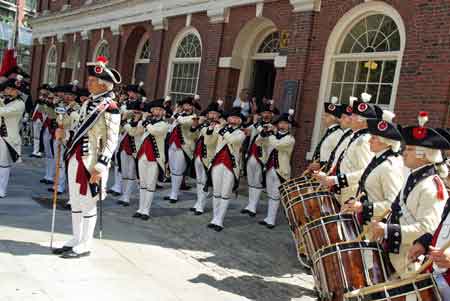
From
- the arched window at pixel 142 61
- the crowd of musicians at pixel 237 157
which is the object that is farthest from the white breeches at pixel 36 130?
the arched window at pixel 142 61

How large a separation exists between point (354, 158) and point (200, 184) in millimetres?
4244

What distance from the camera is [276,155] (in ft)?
27.2

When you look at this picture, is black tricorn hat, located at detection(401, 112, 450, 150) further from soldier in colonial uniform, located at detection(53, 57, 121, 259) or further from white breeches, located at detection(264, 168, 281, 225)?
white breeches, located at detection(264, 168, 281, 225)

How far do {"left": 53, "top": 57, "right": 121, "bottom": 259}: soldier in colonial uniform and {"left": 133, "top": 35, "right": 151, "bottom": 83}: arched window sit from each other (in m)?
11.9

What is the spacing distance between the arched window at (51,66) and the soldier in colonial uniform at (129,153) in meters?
16.6

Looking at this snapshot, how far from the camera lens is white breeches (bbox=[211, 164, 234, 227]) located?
787cm

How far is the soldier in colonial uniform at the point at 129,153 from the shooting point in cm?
905

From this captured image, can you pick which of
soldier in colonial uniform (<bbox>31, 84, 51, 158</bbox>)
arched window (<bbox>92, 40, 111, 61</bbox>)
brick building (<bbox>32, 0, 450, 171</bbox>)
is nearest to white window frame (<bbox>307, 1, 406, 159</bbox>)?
brick building (<bbox>32, 0, 450, 171</bbox>)

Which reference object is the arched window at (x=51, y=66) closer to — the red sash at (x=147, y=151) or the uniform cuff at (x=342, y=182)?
the red sash at (x=147, y=151)

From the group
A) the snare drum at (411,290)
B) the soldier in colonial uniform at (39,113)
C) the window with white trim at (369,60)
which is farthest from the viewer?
the soldier in colonial uniform at (39,113)

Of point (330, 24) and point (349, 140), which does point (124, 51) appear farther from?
point (349, 140)

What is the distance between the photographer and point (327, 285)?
3613 millimetres

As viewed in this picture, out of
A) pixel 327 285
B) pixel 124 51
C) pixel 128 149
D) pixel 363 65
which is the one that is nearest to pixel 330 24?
pixel 363 65

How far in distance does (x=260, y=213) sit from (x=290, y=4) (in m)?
4.75
